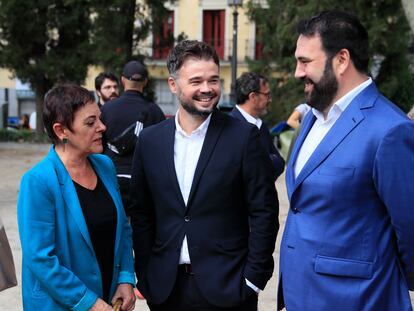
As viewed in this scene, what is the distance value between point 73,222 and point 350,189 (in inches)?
49.1

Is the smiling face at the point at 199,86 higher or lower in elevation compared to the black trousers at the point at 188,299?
higher

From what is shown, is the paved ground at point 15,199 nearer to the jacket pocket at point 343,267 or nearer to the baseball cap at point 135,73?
the baseball cap at point 135,73

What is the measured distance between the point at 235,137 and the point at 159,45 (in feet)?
50.4

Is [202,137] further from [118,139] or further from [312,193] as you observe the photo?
[118,139]

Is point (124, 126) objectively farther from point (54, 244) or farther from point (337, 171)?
point (337, 171)

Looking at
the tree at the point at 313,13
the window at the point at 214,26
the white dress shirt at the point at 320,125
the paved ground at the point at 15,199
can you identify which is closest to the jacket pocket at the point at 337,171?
the white dress shirt at the point at 320,125

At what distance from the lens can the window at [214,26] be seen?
32.1m

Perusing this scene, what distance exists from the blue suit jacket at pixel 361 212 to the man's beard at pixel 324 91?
11cm

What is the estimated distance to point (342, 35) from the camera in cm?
245

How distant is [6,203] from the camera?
344 inches

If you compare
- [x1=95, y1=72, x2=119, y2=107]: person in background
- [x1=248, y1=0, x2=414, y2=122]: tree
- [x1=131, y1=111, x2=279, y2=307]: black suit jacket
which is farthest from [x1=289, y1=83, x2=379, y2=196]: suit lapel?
[x1=248, y1=0, x2=414, y2=122]: tree

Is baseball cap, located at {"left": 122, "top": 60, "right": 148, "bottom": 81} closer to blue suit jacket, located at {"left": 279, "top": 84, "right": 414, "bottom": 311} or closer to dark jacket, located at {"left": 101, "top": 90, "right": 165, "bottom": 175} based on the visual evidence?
dark jacket, located at {"left": 101, "top": 90, "right": 165, "bottom": 175}

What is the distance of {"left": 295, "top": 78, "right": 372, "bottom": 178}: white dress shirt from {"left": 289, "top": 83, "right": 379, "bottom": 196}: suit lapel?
3 cm

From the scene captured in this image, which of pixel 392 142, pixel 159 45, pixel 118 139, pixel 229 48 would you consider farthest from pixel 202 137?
pixel 229 48
